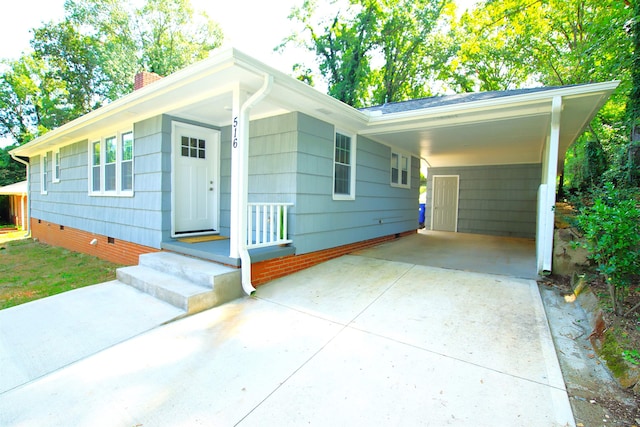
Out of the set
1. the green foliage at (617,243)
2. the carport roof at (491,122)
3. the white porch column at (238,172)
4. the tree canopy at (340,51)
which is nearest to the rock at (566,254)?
the green foliage at (617,243)

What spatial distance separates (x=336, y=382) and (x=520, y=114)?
4.65 meters

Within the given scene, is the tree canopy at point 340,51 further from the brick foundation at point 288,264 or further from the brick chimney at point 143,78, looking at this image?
the brick chimney at point 143,78

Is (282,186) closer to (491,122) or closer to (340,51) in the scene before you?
(491,122)

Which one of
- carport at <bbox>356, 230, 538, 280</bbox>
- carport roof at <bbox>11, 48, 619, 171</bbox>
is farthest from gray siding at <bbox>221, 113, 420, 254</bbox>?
carport at <bbox>356, 230, 538, 280</bbox>

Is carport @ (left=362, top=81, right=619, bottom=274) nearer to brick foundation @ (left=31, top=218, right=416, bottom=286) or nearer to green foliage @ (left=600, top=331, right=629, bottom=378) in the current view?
green foliage @ (left=600, top=331, right=629, bottom=378)

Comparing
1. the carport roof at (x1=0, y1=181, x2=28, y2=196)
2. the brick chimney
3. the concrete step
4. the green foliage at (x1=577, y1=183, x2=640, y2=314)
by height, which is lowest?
the concrete step

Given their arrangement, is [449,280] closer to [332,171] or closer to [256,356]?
[332,171]

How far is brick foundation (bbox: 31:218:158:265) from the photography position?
6106 mm

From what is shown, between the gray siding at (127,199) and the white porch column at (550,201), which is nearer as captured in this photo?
the white porch column at (550,201)

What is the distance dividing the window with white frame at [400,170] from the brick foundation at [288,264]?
262cm

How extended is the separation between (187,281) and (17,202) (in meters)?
20.0

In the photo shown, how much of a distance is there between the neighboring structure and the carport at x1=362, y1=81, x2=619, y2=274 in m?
18.0

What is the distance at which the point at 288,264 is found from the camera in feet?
15.7

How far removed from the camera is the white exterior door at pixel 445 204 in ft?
35.1
